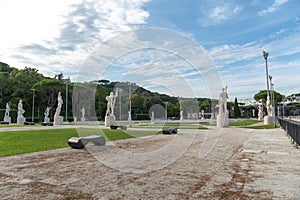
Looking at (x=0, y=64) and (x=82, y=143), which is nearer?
(x=82, y=143)

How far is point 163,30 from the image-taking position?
30.7ft

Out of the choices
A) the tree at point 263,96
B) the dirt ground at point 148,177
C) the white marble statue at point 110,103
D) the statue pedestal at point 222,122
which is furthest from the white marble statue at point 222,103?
the tree at point 263,96

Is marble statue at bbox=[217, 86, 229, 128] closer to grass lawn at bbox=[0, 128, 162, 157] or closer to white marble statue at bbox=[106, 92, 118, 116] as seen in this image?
white marble statue at bbox=[106, 92, 118, 116]

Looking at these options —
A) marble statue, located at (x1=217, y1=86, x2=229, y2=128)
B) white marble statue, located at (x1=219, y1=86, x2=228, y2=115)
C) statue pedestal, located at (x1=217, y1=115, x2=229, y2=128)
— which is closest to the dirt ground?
statue pedestal, located at (x1=217, y1=115, x2=229, y2=128)

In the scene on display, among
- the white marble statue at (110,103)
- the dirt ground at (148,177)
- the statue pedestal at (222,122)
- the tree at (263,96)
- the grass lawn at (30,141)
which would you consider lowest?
the dirt ground at (148,177)

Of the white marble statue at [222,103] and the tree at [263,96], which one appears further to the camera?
the tree at [263,96]

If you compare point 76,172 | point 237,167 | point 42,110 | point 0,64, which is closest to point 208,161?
point 237,167

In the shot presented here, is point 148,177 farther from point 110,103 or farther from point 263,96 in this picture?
point 263,96

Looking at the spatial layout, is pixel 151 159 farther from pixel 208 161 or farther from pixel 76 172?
pixel 76 172

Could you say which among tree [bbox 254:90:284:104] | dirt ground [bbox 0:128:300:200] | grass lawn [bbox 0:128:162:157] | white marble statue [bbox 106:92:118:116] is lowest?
dirt ground [bbox 0:128:300:200]

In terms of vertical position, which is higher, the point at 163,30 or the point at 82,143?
the point at 163,30

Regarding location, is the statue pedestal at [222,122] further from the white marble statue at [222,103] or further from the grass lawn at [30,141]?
the grass lawn at [30,141]

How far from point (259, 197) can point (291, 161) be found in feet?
14.5

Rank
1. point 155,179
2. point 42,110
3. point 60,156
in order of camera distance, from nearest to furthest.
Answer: point 155,179
point 60,156
point 42,110
